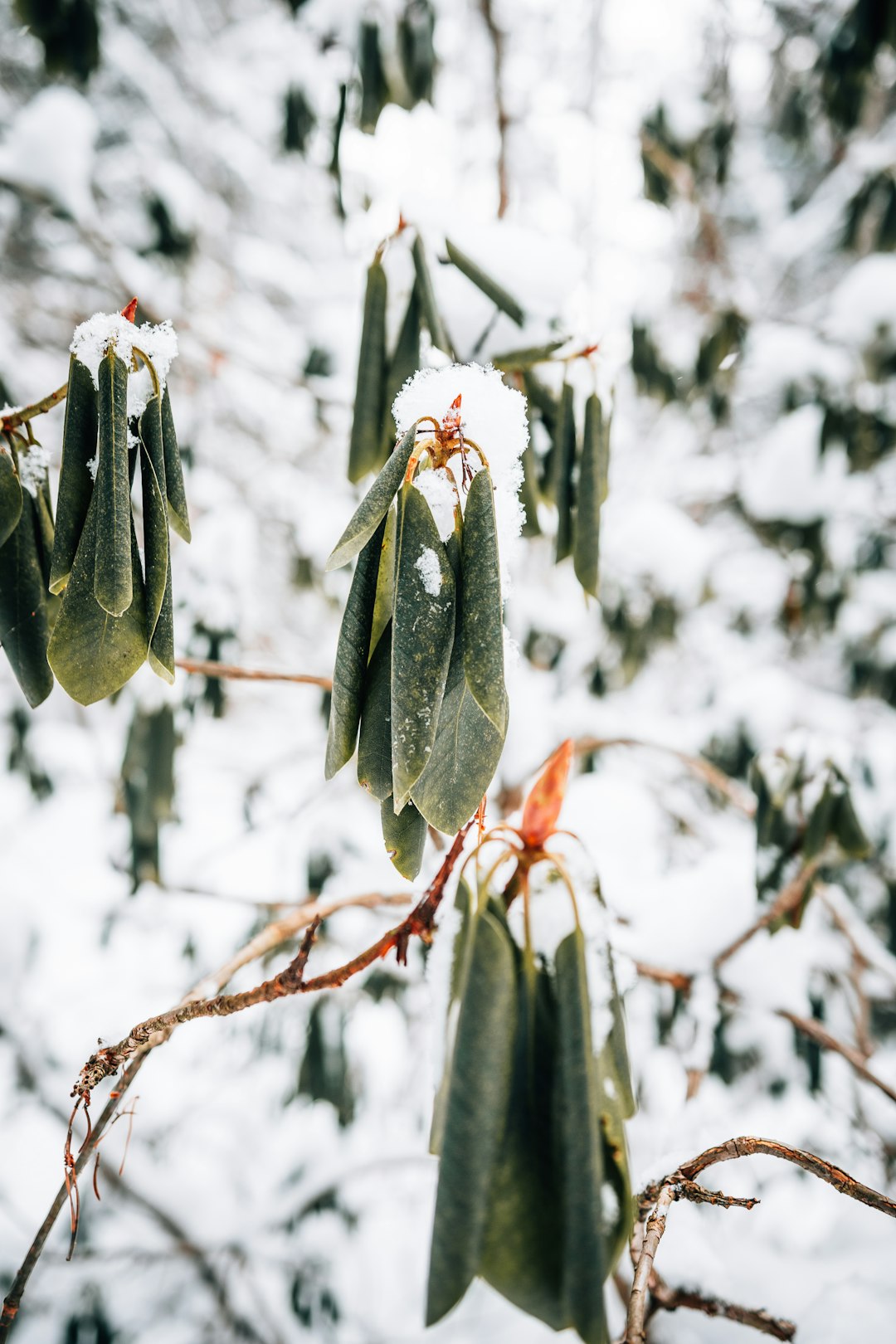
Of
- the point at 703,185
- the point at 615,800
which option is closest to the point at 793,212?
the point at 703,185

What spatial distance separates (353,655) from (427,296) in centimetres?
49

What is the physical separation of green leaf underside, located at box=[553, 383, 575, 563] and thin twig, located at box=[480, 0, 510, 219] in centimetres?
72

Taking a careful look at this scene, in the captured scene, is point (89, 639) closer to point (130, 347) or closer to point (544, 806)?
point (130, 347)

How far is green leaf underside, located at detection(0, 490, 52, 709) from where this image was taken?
569mm

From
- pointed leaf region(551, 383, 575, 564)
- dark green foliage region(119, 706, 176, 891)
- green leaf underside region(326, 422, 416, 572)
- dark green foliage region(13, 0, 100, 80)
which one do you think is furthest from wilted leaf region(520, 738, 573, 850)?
dark green foliage region(13, 0, 100, 80)

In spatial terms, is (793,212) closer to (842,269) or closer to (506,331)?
(842,269)

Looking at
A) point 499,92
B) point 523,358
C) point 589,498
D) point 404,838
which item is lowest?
point 404,838

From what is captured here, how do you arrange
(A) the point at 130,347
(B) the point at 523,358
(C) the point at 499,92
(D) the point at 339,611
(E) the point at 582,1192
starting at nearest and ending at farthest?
1. (E) the point at 582,1192
2. (A) the point at 130,347
3. (B) the point at 523,358
4. (C) the point at 499,92
5. (D) the point at 339,611

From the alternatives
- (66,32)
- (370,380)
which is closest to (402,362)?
(370,380)

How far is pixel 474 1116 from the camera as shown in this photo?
0.38 meters

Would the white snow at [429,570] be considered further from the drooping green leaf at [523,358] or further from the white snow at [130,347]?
the drooping green leaf at [523,358]

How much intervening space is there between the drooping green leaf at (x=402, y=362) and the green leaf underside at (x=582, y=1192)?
59 cm

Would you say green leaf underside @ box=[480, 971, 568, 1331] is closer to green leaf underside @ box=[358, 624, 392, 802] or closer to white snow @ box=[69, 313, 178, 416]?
green leaf underside @ box=[358, 624, 392, 802]

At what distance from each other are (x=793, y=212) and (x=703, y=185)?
1053 millimetres
